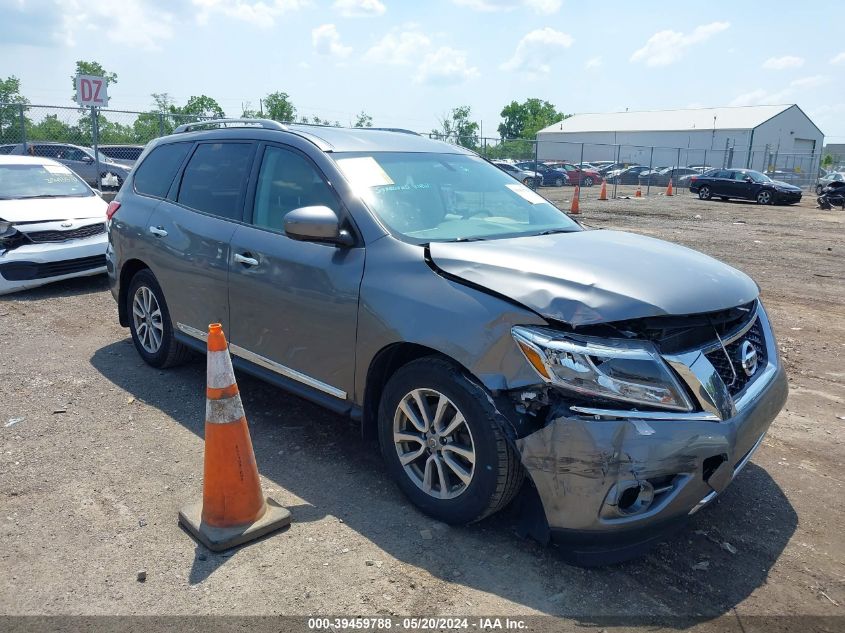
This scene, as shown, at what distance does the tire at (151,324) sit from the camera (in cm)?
512

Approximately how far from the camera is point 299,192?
3988 millimetres

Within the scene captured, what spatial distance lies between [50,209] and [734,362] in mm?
8223

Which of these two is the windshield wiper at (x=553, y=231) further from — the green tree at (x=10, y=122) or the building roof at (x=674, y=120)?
the building roof at (x=674, y=120)

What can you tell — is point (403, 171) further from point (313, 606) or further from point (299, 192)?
point (313, 606)

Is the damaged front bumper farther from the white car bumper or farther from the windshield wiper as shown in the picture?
the white car bumper

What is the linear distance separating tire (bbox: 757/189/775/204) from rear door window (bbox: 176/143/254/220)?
87.8ft

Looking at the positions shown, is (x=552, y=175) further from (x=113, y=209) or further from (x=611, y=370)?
(x=611, y=370)

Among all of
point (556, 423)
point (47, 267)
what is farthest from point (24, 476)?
point (47, 267)

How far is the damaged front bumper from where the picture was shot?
2.61 m

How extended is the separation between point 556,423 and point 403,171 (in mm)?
1963

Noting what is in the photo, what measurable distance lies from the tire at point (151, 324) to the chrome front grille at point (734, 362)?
3784 millimetres

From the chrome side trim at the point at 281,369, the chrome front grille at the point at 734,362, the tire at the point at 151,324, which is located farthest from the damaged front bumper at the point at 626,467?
the tire at the point at 151,324

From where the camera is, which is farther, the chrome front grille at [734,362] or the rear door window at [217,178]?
the rear door window at [217,178]

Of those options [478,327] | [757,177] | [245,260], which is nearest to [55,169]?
[245,260]
